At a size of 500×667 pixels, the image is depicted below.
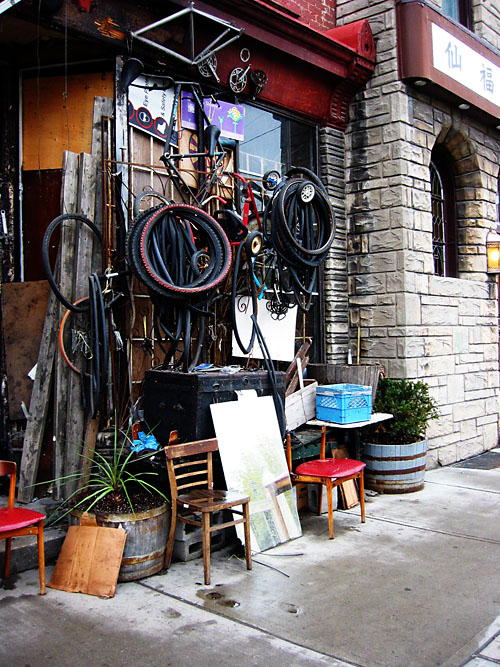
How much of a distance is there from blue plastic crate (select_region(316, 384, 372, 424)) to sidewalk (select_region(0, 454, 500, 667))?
1.31m

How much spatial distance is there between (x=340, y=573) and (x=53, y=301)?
11.2ft

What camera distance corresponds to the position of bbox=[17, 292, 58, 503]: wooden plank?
5.52m

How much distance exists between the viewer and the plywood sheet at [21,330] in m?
5.86

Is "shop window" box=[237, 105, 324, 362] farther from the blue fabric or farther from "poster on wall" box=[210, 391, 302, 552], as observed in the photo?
the blue fabric

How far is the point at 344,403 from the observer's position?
21.3 ft

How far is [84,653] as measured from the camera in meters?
3.48

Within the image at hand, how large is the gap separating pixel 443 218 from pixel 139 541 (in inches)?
270

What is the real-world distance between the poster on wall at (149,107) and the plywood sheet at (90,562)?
3771 millimetres

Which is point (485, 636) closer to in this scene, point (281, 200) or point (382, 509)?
point (382, 509)

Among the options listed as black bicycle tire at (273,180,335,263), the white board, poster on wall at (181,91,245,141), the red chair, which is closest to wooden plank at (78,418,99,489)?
the red chair

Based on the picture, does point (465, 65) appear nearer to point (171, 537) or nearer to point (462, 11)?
point (462, 11)

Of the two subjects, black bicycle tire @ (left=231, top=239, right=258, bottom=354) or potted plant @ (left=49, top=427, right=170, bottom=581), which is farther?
black bicycle tire @ (left=231, top=239, right=258, bottom=354)

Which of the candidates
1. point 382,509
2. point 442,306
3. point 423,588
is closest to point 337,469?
point 382,509

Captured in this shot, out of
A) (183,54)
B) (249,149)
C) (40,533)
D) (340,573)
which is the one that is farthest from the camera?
(249,149)
